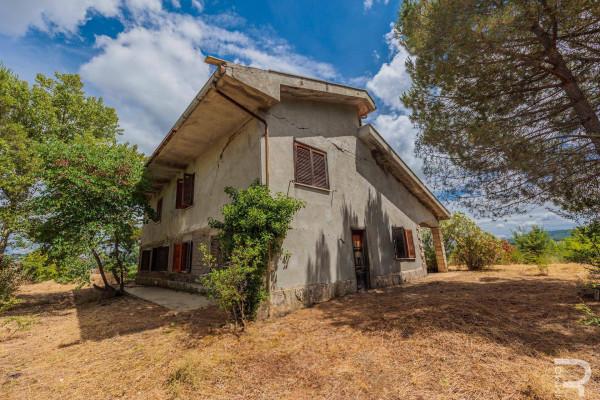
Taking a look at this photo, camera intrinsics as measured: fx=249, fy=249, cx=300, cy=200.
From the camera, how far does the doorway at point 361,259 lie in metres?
8.45

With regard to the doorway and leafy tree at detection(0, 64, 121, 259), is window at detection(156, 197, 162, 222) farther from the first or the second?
the doorway

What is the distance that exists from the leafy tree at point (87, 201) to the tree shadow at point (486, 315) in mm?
7961

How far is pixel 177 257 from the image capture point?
33.2ft

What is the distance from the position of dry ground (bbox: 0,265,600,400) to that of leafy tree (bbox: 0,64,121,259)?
611 centimetres

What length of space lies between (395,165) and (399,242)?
11.0 ft

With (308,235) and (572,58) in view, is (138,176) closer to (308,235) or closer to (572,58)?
Result: (308,235)

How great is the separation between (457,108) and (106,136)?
18.5 metres

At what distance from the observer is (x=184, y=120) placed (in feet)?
23.4

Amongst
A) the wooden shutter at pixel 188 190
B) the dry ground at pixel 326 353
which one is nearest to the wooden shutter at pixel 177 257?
the wooden shutter at pixel 188 190

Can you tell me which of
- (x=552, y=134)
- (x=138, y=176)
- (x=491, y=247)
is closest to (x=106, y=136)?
(x=138, y=176)

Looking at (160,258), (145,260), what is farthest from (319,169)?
(145,260)

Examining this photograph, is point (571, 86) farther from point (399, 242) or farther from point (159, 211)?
point (159, 211)

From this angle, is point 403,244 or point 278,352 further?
point 403,244

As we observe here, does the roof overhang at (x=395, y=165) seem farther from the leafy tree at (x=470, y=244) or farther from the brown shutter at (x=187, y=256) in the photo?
the brown shutter at (x=187, y=256)
